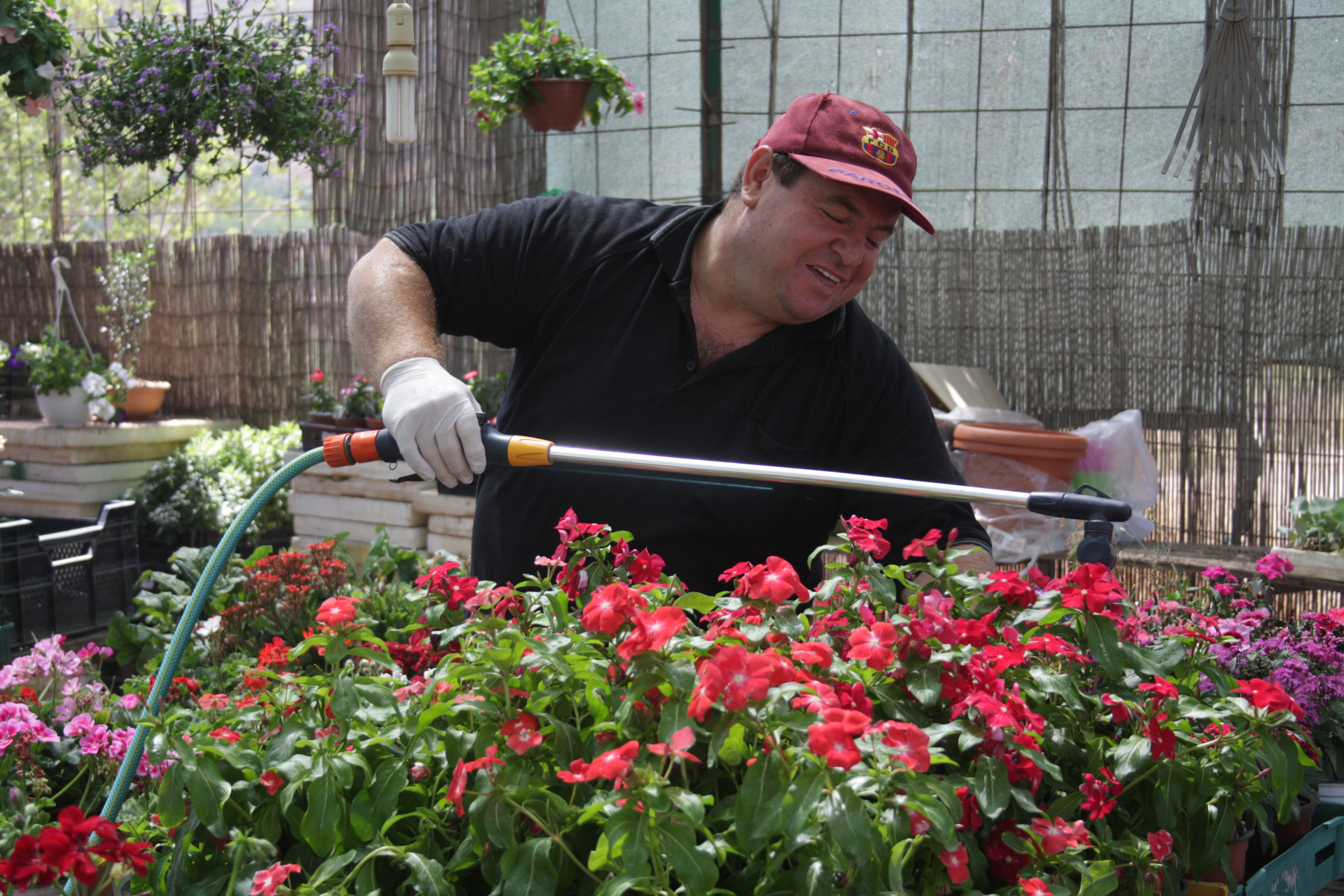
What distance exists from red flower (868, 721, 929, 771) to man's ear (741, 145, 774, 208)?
1276mm

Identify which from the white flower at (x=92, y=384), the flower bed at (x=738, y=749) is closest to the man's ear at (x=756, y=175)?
the flower bed at (x=738, y=749)

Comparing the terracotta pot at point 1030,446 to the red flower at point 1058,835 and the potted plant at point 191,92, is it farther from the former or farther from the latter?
the red flower at point 1058,835

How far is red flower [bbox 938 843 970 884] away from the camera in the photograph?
0.78 m

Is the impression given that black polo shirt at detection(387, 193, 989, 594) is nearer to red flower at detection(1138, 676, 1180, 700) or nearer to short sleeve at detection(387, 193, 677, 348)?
short sleeve at detection(387, 193, 677, 348)

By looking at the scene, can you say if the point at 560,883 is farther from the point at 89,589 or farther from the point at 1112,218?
the point at 1112,218

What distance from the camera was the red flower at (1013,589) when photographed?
1093 millimetres

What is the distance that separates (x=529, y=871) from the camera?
800 mm

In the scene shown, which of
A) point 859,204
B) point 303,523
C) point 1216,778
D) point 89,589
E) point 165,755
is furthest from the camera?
point 303,523

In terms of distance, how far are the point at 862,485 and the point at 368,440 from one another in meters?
0.63

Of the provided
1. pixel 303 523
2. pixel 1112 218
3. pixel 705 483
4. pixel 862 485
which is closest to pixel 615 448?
pixel 705 483

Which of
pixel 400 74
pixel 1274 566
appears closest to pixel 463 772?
pixel 1274 566

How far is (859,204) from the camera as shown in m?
1.79

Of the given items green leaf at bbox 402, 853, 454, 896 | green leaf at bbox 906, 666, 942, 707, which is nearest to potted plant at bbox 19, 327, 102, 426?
green leaf at bbox 402, 853, 454, 896

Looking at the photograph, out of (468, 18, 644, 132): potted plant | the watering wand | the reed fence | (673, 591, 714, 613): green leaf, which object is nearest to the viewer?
(673, 591, 714, 613): green leaf
